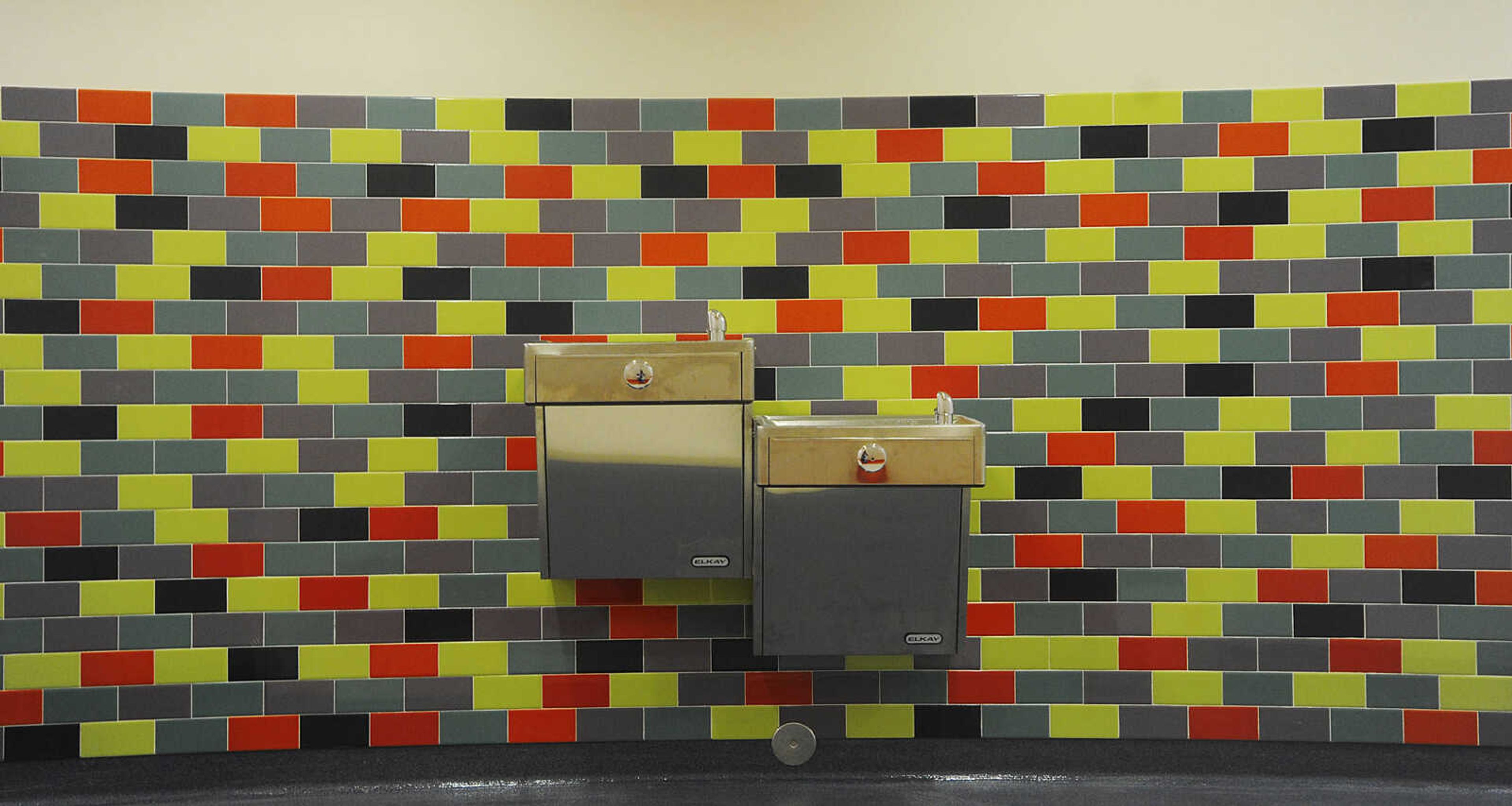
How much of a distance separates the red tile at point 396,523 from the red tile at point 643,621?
1.78 feet

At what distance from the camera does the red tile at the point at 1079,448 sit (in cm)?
257

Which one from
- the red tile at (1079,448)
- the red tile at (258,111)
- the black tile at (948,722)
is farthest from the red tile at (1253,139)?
the red tile at (258,111)

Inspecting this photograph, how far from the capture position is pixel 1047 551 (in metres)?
2.59

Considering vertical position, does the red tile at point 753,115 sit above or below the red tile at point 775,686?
above

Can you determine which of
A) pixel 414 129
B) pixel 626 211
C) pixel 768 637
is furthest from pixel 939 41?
pixel 768 637

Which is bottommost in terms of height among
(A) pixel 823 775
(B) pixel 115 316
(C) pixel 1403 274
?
(A) pixel 823 775

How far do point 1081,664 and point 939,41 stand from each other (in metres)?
1.67

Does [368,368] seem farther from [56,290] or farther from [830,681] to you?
[830,681]

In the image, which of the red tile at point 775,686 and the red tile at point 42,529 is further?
the red tile at point 775,686

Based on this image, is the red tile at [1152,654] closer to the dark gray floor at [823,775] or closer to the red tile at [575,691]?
the dark gray floor at [823,775]

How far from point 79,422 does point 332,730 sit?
1.01 metres

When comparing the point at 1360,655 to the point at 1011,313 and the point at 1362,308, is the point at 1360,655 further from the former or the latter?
the point at 1011,313

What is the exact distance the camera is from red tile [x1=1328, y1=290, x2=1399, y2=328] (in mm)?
2533

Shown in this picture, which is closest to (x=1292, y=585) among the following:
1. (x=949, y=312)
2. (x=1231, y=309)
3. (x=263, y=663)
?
(x=1231, y=309)
